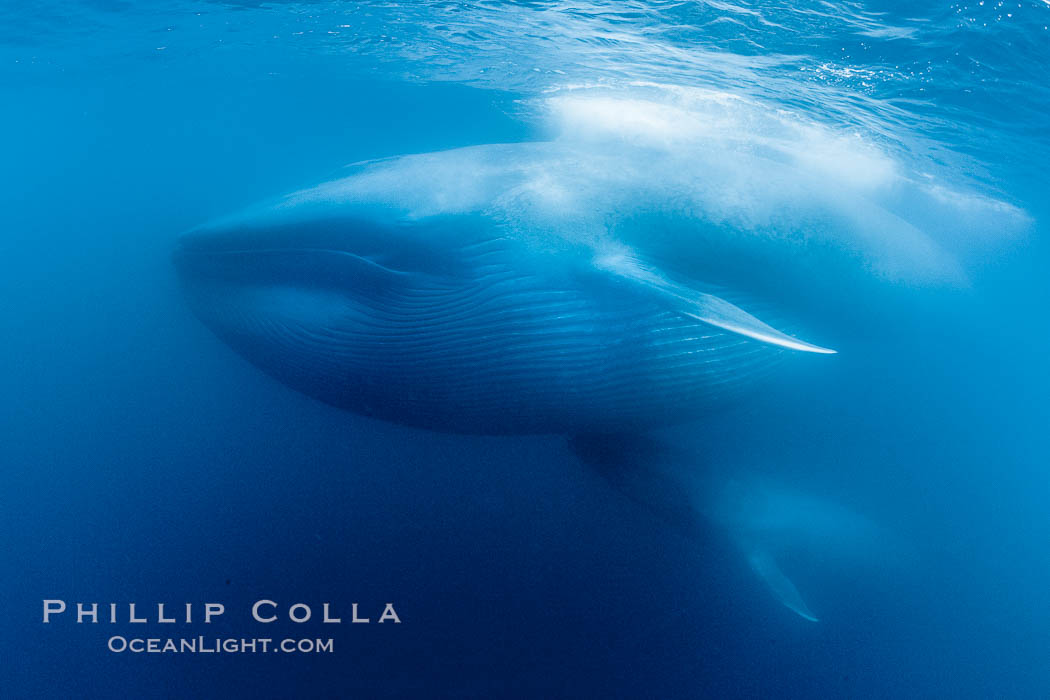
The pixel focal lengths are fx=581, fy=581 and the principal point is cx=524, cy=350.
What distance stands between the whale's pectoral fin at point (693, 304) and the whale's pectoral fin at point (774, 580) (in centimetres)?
232

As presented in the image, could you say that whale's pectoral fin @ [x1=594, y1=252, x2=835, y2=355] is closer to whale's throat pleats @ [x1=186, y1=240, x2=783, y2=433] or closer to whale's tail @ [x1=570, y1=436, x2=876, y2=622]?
whale's throat pleats @ [x1=186, y1=240, x2=783, y2=433]

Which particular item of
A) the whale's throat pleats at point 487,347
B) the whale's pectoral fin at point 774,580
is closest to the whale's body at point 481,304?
the whale's throat pleats at point 487,347

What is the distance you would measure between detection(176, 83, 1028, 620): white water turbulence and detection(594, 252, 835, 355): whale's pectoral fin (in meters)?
0.02

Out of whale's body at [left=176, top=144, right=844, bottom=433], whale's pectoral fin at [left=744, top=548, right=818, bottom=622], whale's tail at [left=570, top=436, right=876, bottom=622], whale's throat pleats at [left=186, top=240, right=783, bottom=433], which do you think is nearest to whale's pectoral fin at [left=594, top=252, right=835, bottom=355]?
whale's body at [left=176, top=144, right=844, bottom=433]

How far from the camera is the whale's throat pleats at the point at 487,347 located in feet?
12.6

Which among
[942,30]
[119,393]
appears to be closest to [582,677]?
[119,393]

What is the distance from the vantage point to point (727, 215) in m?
4.69

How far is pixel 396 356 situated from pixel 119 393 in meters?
8.56

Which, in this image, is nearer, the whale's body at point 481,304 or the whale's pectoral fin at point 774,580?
the whale's body at point 481,304

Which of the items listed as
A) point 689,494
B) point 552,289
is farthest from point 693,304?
point 689,494

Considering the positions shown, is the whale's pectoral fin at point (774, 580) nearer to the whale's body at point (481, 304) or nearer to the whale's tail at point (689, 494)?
the whale's tail at point (689, 494)

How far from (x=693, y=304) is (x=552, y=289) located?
35.7 inches

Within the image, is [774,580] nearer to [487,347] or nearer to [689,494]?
[689,494]

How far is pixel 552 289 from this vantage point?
385 centimetres
